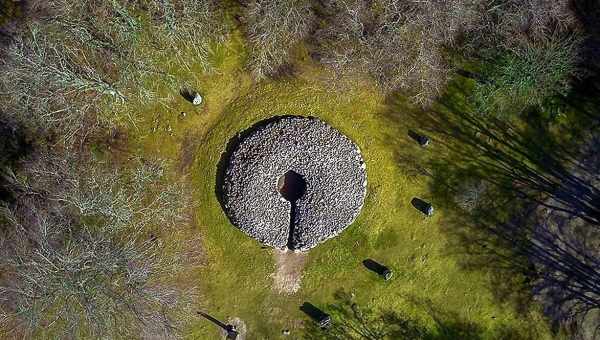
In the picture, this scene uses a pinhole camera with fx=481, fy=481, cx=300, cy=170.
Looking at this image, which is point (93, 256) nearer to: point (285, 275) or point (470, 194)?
point (285, 275)

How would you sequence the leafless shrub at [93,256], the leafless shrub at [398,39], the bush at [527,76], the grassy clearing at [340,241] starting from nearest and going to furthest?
1. the leafless shrub at [93,256]
2. the bush at [527,76]
3. the leafless shrub at [398,39]
4. the grassy clearing at [340,241]

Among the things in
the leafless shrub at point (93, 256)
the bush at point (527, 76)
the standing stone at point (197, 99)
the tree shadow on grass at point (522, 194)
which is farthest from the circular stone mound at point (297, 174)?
the bush at point (527, 76)

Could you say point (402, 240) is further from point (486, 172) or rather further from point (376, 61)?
point (376, 61)

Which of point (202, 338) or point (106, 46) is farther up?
point (106, 46)

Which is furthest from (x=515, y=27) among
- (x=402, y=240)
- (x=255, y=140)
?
(x=255, y=140)

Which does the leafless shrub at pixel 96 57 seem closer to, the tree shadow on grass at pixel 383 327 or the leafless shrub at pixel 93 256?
the leafless shrub at pixel 93 256

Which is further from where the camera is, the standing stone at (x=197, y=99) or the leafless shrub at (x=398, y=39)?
the standing stone at (x=197, y=99)

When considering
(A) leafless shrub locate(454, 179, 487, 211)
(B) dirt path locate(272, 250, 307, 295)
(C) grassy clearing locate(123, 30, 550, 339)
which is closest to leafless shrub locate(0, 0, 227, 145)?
(C) grassy clearing locate(123, 30, 550, 339)
